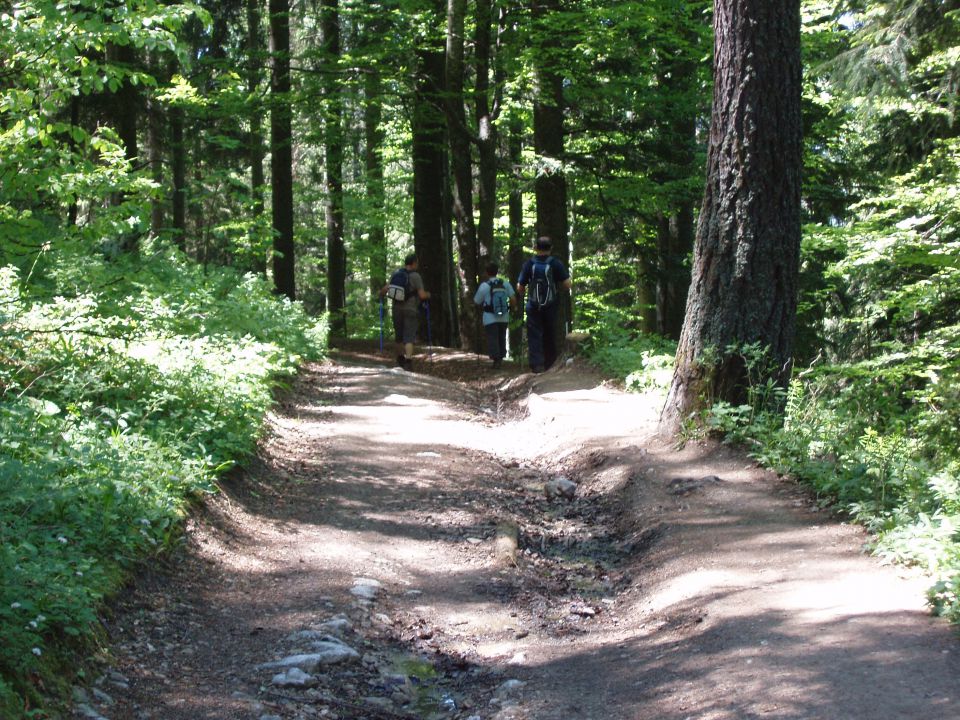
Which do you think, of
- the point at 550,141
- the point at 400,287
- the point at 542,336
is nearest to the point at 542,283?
the point at 542,336

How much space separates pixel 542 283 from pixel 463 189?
616 cm

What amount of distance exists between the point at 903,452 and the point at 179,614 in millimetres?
5604

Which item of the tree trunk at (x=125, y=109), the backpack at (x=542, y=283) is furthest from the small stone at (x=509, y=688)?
the tree trunk at (x=125, y=109)

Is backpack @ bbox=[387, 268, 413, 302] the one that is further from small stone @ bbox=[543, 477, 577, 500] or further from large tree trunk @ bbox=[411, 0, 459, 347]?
small stone @ bbox=[543, 477, 577, 500]

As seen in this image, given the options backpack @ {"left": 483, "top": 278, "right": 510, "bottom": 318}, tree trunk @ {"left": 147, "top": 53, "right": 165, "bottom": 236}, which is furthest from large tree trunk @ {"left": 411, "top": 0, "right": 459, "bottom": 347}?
tree trunk @ {"left": 147, "top": 53, "right": 165, "bottom": 236}

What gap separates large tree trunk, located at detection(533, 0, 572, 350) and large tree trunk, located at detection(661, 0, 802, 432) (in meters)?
7.77

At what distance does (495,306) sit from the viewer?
16734mm

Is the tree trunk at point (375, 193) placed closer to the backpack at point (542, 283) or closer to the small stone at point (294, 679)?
the backpack at point (542, 283)

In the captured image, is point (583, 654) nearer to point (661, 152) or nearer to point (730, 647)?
point (730, 647)

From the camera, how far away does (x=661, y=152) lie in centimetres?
2002

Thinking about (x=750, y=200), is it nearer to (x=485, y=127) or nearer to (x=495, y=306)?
(x=495, y=306)

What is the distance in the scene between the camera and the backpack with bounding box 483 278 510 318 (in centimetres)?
1662

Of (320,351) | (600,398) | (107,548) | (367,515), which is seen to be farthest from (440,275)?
(107,548)

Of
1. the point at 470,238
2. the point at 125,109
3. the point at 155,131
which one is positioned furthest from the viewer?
the point at 155,131
